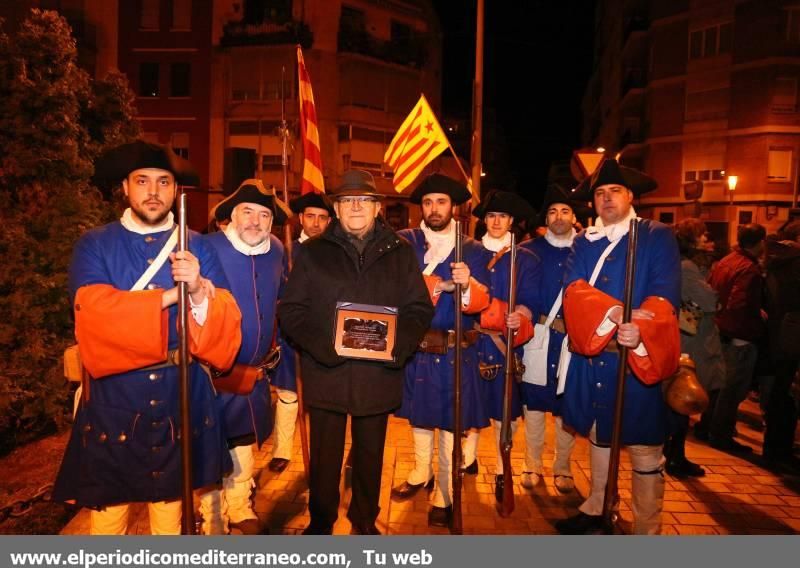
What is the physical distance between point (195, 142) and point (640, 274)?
26393mm

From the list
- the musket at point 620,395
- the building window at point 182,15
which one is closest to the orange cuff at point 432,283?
the musket at point 620,395

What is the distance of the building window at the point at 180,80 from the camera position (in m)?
26.0

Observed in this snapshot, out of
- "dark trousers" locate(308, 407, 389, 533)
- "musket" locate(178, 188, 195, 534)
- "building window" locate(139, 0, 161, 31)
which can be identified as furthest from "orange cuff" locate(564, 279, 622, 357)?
"building window" locate(139, 0, 161, 31)

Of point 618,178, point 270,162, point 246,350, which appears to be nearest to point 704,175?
point 270,162

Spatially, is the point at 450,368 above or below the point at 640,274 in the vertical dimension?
below

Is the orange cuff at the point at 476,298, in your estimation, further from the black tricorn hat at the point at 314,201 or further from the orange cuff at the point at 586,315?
the black tricorn hat at the point at 314,201

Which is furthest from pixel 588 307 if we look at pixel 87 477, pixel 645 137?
pixel 645 137

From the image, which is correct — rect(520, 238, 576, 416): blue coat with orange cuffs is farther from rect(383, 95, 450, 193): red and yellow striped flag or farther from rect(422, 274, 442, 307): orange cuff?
rect(383, 95, 450, 193): red and yellow striped flag

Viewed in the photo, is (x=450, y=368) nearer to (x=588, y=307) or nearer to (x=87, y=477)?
(x=588, y=307)

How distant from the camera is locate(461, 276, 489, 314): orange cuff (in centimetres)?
418

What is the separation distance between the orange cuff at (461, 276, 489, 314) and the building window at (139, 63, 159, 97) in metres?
27.2

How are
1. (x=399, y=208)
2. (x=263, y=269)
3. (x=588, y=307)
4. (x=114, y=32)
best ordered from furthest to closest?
(x=399, y=208) → (x=114, y=32) → (x=263, y=269) → (x=588, y=307)

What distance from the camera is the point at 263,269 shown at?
13.6 feet

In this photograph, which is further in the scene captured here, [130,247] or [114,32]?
[114,32]
